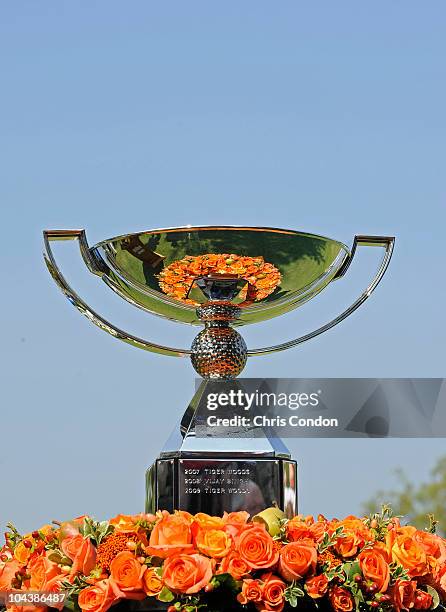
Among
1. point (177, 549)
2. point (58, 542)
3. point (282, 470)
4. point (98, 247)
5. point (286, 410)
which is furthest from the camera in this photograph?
point (286, 410)

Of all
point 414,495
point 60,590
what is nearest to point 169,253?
point 60,590

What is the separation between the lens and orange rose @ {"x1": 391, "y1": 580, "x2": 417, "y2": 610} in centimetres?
181

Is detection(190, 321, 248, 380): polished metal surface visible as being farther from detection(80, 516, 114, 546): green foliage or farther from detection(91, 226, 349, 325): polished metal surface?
detection(80, 516, 114, 546): green foliage

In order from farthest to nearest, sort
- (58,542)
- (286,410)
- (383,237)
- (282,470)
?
(286,410)
(383,237)
(282,470)
(58,542)

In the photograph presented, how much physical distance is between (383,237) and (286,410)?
841 mm

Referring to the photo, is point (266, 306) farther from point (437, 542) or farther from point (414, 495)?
point (414, 495)

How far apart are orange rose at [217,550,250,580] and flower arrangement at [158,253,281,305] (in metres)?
0.75

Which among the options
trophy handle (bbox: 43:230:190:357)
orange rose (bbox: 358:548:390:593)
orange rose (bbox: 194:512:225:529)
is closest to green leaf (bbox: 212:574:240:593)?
orange rose (bbox: 194:512:225:529)

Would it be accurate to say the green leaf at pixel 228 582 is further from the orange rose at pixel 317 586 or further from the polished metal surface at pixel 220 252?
the polished metal surface at pixel 220 252

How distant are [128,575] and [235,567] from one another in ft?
0.58

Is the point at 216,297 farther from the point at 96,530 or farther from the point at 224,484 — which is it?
the point at 96,530

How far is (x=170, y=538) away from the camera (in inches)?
71.2

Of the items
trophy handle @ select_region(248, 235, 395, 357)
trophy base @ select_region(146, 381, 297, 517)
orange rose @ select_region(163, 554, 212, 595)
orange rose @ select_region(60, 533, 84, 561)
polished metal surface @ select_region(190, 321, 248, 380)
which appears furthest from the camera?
trophy handle @ select_region(248, 235, 395, 357)

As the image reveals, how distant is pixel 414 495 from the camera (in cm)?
1293
